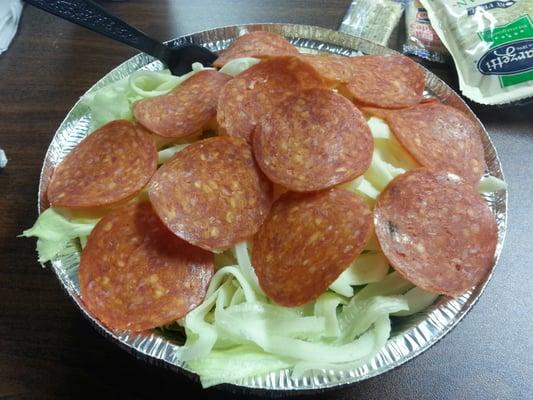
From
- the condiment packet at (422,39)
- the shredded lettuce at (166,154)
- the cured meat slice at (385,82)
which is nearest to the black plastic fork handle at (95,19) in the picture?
the shredded lettuce at (166,154)

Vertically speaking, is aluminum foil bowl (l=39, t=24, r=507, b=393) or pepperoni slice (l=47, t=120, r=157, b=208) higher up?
pepperoni slice (l=47, t=120, r=157, b=208)

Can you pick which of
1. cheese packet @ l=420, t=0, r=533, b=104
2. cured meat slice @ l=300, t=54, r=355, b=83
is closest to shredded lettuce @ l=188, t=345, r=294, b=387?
cured meat slice @ l=300, t=54, r=355, b=83

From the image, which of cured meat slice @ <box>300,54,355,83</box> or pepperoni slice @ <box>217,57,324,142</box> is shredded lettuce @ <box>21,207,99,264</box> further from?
cured meat slice @ <box>300,54,355,83</box>

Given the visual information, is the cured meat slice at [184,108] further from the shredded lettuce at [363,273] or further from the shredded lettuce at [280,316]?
the shredded lettuce at [363,273]

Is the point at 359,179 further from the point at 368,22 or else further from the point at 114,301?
the point at 368,22

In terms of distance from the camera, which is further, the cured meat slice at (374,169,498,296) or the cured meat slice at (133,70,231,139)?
the cured meat slice at (133,70,231,139)

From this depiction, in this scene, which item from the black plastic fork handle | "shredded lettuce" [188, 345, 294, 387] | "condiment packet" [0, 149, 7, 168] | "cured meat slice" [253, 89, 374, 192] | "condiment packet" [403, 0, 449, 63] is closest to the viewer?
"shredded lettuce" [188, 345, 294, 387]

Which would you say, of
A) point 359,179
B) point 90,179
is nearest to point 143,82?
point 90,179
